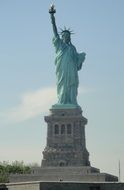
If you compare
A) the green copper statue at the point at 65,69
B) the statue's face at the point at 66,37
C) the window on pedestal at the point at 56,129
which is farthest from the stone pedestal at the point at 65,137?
the statue's face at the point at 66,37

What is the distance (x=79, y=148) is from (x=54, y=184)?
26326 millimetres

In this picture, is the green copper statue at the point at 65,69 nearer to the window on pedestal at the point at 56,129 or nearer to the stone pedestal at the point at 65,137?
the stone pedestal at the point at 65,137

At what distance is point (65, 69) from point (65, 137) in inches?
308

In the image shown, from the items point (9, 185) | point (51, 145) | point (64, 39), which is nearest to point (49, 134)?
point (51, 145)

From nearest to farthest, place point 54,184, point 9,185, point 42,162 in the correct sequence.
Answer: point 54,184 → point 9,185 → point 42,162

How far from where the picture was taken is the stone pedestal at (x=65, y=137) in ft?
211

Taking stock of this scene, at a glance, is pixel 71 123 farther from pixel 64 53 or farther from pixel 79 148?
pixel 64 53

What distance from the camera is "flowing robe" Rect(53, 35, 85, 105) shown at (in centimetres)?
6700

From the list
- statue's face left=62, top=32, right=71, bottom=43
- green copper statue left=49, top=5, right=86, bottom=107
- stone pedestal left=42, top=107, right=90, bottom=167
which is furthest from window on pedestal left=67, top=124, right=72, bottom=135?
statue's face left=62, top=32, right=71, bottom=43

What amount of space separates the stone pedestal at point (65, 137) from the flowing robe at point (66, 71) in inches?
75.0

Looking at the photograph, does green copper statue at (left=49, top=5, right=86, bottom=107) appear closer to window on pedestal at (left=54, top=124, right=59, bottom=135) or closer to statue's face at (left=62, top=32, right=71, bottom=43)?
statue's face at (left=62, top=32, right=71, bottom=43)

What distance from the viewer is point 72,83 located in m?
67.4

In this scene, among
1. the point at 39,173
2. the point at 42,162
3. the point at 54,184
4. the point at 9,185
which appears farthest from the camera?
the point at 42,162

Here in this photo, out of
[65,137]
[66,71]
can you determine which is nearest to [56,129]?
[65,137]
